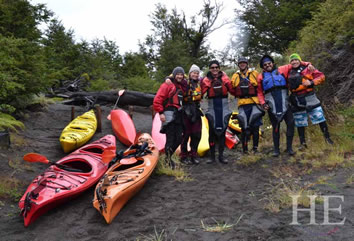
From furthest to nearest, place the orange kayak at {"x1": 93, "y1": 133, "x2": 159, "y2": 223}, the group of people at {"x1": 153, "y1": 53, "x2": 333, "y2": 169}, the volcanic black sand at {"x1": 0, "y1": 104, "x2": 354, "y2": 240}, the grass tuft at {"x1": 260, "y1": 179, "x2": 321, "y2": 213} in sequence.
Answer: the group of people at {"x1": 153, "y1": 53, "x2": 333, "y2": 169} < the orange kayak at {"x1": 93, "y1": 133, "x2": 159, "y2": 223} < the grass tuft at {"x1": 260, "y1": 179, "x2": 321, "y2": 213} < the volcanic black sand at {"x1": 0, "y1": 104, "x2": 354, "y2": 240}

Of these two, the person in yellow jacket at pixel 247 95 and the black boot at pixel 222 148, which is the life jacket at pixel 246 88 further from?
the black boot at pixel 222 148

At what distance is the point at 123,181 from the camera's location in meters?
3.81

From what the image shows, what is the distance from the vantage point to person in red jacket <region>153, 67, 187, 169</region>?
16.2 feet

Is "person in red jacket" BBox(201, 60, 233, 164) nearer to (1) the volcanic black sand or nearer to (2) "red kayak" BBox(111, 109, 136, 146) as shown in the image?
(1) the volcanic black sand

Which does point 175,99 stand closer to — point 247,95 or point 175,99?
point 175,99

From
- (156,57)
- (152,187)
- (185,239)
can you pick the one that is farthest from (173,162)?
(156,57)

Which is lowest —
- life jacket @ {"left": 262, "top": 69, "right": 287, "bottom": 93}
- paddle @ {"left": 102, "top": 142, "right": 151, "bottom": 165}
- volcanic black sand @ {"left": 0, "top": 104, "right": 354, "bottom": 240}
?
volcanic black sand @ {"left": 0, "top": 104, "right": 354, "bottom": 240}

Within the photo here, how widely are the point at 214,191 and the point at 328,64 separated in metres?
4.94

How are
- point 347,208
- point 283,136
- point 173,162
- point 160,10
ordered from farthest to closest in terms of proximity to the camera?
1. point 160,10
2. point 283,136
3. point 173,162
4. point 347,208

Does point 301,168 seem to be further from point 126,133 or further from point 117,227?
point 126,133

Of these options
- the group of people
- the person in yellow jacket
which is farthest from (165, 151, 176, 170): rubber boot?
the person in yellow jacket

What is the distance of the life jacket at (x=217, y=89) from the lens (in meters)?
5.02

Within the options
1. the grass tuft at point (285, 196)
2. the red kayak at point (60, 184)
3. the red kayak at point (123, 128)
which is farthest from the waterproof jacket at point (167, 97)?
the red kayak at point (123, 128)

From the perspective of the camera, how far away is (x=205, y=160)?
570 centimetres
